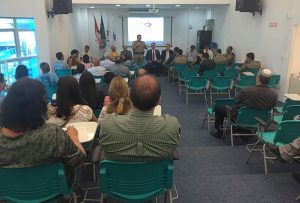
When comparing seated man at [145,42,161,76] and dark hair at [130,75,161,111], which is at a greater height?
dark hair at [130,75,161,111]

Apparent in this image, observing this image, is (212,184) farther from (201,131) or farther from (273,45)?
(273,45)

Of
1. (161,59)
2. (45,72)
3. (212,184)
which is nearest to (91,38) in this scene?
(161,59)

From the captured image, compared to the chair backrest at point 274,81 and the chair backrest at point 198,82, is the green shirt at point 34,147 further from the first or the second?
the chair backrest at point 274,81

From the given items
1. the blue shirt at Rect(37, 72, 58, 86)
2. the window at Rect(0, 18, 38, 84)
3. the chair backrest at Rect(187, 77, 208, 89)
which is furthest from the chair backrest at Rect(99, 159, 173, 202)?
the window at Rect(0, 18, 38, 84)

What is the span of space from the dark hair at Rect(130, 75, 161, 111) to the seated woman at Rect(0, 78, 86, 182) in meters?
0.56

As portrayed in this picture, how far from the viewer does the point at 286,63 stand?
21.8 feet

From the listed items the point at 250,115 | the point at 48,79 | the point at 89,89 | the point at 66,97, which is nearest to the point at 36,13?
the point at 48,79

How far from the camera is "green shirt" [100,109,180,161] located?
68.8 inches

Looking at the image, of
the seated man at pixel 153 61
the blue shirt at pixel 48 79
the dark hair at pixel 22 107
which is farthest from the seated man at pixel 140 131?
the seated man at pixel 153 61

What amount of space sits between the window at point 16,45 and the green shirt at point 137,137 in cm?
528

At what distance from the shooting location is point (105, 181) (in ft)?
6.01

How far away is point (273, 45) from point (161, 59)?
14.9ft

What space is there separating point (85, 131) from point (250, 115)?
247 centimetres

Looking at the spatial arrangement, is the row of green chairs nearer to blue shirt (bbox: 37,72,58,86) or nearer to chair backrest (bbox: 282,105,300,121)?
chair backrest (bbox: 282,105,300,121)
